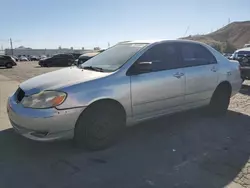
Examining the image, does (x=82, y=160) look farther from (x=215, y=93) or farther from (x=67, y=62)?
(x=67, y=62)

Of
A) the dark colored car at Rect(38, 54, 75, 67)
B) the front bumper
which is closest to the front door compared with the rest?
the front bumper

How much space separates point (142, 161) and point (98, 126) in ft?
2.59

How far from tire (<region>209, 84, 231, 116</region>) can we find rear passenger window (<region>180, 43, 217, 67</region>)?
615 millimetres

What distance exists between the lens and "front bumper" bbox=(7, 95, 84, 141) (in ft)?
12.5

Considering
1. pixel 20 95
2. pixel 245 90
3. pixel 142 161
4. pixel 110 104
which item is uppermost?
pixel 20 95

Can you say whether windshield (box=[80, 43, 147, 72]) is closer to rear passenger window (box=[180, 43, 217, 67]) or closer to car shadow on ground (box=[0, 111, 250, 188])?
rear passenger window (box=[180, 43, 217, 67])

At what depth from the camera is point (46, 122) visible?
380 cm

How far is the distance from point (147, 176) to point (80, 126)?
45.1 inches

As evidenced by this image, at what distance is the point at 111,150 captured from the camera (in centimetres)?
434

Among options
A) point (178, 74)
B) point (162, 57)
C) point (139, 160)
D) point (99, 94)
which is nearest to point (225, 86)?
point (178, 74)

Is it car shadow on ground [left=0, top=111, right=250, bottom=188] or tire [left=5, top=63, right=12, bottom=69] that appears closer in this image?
car shadow on ground [left=0, top=111, right=250, bottom=188]

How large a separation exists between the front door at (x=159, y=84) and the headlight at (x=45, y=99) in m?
1.12

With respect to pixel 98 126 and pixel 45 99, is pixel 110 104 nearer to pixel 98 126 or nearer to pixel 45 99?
pixel 98 126

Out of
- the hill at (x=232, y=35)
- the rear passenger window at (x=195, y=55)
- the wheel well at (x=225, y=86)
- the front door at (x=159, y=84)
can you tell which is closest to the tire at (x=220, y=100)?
the wheel well at (x=225, y=86)
